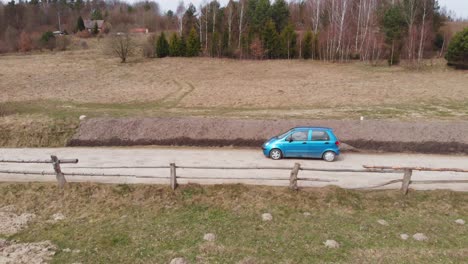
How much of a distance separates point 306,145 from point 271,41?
50580mm

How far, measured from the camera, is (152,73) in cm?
4497

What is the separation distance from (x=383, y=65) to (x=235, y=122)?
41.9m

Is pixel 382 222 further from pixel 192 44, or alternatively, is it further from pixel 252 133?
pixel 192 44

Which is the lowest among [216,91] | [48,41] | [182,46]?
[216,91]

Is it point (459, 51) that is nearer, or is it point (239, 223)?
point (239, 223)

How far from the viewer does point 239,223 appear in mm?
9898

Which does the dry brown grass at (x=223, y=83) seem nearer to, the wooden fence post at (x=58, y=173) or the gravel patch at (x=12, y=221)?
the wooden fence post at (x=58, y=173)

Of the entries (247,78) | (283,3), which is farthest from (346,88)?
(283,3)

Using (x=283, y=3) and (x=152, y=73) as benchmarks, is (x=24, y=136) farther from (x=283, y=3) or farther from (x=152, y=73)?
(x=283, y=3)

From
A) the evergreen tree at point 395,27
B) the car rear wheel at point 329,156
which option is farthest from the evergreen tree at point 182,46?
the car rear wheel at point 329,156

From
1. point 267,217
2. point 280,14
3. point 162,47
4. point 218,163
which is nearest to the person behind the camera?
point 267,217

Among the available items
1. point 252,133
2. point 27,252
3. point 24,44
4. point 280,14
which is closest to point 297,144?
point 252,133

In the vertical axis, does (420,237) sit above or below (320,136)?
below

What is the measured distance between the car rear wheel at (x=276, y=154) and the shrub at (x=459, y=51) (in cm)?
4040
